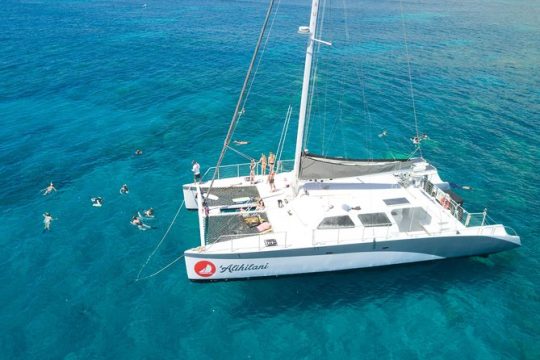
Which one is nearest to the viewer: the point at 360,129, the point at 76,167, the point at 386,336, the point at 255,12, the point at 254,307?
the point at 386,336

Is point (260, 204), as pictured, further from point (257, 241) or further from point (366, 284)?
point (366, 284)

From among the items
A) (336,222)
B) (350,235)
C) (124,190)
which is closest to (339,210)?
(336,222)

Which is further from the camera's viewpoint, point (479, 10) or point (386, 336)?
point (479, 10)

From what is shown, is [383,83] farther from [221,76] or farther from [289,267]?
[289,267]

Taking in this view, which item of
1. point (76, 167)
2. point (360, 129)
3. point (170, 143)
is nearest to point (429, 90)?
point (360, 129)

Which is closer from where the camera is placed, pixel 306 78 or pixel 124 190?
pixel 306 78

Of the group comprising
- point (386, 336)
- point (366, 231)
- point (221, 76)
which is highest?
point (221, 76)
